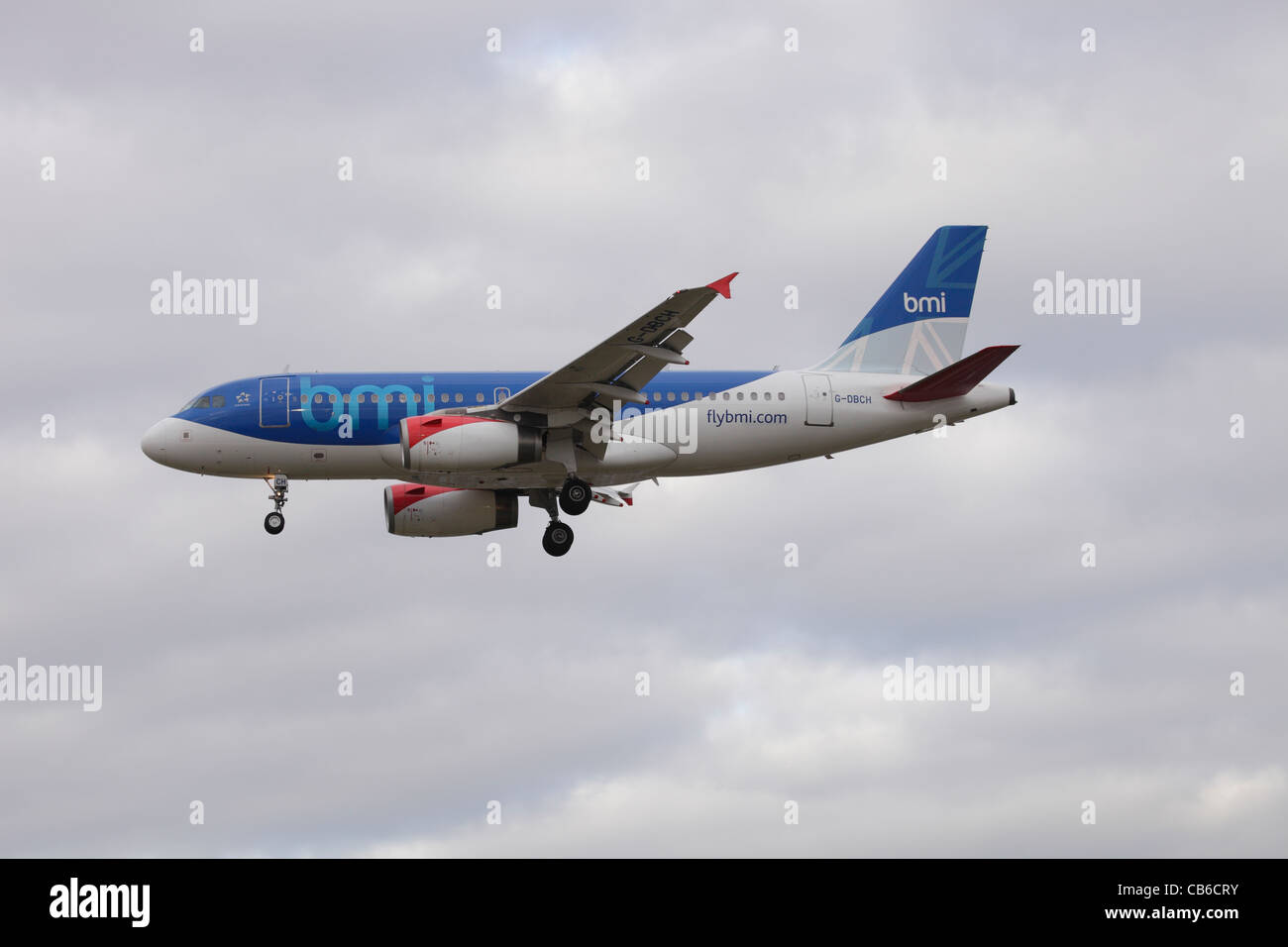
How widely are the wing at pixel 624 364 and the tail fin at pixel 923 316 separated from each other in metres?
8.21

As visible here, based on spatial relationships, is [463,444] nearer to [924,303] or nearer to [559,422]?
[559,422]

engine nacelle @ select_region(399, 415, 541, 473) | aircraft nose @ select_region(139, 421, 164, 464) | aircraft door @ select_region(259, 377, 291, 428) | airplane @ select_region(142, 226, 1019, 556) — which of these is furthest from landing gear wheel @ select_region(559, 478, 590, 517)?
aircraft nose @ select_region(139, 421, 164, 464)

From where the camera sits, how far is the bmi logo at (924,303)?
57.0m

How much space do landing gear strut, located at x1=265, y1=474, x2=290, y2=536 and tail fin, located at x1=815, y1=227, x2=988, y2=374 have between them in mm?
16713

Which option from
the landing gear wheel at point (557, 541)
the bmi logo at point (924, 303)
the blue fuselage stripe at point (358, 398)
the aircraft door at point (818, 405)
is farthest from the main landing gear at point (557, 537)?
the bmi logo at point (924, 303)

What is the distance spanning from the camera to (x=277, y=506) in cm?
5288

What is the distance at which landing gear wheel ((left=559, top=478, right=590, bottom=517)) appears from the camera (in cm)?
5281

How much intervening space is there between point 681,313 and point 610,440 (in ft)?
21.0

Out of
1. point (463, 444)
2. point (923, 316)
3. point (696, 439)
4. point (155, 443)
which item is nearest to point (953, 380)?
point (923, 316)

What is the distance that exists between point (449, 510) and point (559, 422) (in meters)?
7.06

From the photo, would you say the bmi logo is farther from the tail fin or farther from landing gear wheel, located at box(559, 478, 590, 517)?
landing gear wheel, located at box(559, 478, 590, 517)

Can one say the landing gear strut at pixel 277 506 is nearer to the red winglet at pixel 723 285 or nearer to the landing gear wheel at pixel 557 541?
the landing gear wheel at pixel 557 541

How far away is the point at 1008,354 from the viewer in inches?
1993

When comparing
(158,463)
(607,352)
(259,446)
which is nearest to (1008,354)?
(607,352)
